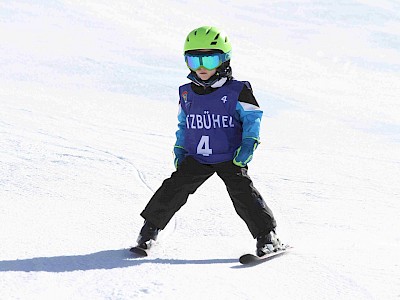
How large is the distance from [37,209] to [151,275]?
1238mm

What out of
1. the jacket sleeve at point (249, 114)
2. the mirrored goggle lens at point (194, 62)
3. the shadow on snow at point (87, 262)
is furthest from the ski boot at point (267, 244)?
the mirrored goggle lens at point (194, 62)

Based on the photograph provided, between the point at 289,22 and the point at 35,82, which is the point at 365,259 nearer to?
the point at 35,82

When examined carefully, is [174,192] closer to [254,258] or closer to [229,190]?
[229,190]

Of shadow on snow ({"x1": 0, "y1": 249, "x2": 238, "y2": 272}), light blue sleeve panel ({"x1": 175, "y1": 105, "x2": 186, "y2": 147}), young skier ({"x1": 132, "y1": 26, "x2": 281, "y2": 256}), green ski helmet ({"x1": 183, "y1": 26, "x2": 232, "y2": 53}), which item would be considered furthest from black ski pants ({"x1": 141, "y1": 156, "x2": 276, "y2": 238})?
green ski helmet ({"x1": 183, "y1": 26, "x2": 232, "y2": 53})

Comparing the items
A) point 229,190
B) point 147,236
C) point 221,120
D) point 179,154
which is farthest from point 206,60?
point 147,236

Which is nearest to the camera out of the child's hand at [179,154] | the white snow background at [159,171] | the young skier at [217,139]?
the white snow background at [159,171]

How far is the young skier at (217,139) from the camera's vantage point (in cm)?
310

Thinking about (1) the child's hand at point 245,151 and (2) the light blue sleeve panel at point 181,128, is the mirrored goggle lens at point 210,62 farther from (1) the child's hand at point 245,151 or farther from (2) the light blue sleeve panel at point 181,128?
(1) the child's hand at point 245,151

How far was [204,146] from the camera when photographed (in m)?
3.19

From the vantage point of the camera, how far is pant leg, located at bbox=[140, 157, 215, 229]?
10.4 feet

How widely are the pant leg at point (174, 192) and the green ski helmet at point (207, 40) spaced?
591 millimetres

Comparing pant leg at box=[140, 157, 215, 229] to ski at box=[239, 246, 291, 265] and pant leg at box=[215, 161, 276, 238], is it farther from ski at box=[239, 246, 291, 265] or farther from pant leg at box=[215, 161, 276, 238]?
ski at box=[239, 246, 291, 265]

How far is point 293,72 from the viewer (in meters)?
13.6

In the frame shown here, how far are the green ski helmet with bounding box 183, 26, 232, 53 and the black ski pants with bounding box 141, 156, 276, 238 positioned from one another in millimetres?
582
